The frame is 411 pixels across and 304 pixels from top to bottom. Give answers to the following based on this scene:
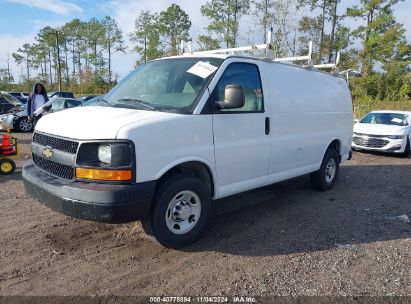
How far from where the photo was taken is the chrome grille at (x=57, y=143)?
361 cm

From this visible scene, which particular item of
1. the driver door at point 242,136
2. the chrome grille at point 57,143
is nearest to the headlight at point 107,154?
the chrome grille at point 57,143

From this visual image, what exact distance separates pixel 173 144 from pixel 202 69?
115 centimetres

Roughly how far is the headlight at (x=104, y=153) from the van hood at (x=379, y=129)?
10672mm

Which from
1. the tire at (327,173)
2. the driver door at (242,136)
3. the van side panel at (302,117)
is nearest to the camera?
the driver door at (242,136)

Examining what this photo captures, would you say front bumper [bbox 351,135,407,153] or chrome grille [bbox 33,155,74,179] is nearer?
chrome grille [bbox 33,155,74,179]

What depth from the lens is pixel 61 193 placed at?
11.8ft

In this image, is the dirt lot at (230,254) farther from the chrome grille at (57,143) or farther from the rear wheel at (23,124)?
the rear wheel at (23,124)

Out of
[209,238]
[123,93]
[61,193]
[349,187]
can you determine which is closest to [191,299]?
[209,238]

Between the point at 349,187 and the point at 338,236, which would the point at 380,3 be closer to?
the point at 349,187

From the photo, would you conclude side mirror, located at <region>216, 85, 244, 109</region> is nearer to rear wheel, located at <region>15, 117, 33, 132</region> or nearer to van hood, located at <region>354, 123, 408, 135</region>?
van hood, located at <region>354, 123, 408, 135</region>

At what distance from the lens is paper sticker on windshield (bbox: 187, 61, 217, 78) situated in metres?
4.33

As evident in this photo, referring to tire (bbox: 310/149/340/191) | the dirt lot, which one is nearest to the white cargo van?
the dirt lot

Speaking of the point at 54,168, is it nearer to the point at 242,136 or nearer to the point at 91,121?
the point at 91,121

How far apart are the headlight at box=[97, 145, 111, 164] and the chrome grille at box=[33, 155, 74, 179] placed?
349 mm
